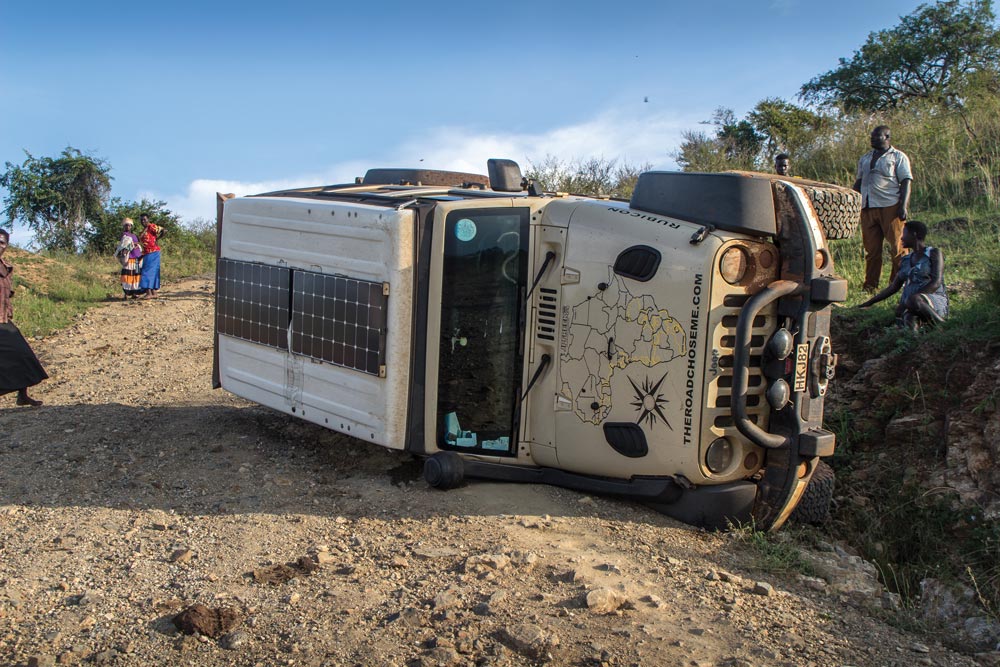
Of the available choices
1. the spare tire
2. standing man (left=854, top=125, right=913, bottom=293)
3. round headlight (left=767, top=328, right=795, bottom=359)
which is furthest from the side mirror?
standing man (left=854, top=125, right=913, bottom=293)

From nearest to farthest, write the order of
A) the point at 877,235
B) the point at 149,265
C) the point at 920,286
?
the point at 920,286
the point at 877,235
the point at 149,265

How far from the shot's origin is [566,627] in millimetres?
4016

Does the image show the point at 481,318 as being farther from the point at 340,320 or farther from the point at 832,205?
the point at 832,205

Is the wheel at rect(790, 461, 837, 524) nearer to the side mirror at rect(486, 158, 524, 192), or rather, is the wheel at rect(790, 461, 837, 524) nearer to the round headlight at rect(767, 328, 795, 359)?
the round headlight at rect(767, 328, 795, 359)

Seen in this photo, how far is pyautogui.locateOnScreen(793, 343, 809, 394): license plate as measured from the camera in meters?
5.09

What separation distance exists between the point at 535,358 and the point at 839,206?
1.88 meters

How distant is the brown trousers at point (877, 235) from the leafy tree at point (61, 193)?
1651 cm

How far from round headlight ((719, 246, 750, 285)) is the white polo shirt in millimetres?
4116

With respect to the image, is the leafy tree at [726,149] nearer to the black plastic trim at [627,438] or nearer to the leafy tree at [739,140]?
the leafy tree at [739,140]

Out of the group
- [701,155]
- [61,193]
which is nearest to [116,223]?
[61,193]

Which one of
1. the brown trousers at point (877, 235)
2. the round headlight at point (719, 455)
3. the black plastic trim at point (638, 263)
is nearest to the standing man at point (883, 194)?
the brown trousers at point (877, 235)

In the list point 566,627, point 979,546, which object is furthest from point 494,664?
point 979,546

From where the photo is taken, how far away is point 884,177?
8609 millimetres

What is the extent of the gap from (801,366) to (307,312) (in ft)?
9.99
